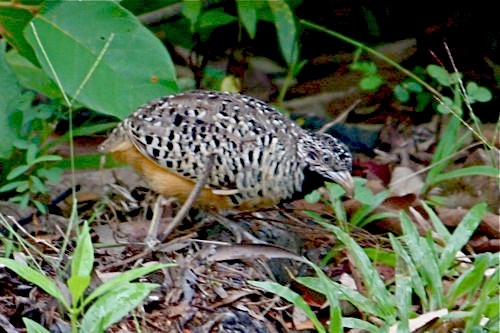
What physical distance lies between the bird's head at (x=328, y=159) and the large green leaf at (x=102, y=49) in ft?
2.12

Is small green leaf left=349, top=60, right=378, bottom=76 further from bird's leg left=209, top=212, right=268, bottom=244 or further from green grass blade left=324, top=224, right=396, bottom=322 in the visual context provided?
green grass blade left=324, top=224, right=396, bottom=322

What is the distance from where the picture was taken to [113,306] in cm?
356

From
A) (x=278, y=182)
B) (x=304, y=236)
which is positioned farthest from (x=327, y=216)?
(x=278, y=182)

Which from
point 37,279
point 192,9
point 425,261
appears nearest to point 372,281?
point 425,261

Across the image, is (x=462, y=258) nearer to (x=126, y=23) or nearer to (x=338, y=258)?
(x=338, y=258)

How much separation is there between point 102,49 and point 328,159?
100 cm

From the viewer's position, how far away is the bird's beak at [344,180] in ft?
15.0

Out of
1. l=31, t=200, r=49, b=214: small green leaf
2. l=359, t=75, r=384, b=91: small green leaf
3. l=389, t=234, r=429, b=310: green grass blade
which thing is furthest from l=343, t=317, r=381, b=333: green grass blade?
l=359, t=75, r=384, b=91: small green leaf

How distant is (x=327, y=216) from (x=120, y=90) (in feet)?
3.57

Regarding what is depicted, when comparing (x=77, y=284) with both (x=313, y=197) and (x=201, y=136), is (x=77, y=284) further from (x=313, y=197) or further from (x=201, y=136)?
(x=313, y=197)

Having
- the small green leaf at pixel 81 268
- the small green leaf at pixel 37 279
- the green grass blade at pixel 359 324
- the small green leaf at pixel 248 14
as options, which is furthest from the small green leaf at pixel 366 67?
the small green leaf at pixel 37 279

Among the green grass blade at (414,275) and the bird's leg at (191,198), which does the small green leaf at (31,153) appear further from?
the green grass blade at (414,275)

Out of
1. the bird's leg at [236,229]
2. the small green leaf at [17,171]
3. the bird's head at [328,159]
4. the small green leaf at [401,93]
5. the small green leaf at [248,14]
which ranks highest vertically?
the small green leaf at [248,14]

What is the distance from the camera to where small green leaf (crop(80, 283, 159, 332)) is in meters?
3.52
